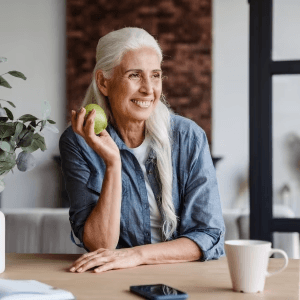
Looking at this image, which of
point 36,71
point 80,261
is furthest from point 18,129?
point 36,71

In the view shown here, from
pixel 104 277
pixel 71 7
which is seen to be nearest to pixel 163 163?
pixel 104 277

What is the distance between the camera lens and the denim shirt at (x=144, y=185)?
157cm

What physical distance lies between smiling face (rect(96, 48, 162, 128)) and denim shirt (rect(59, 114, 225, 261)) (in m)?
0.11

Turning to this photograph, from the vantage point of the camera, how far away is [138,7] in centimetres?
583

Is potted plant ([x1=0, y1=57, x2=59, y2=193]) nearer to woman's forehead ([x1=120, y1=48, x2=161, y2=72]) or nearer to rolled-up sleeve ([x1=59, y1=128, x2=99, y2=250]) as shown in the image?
rolled-up sleeve ([x1=59, y1=128, x2=99, y2=250])

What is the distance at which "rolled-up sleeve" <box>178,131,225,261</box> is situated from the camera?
149cm

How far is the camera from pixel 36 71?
5895mm

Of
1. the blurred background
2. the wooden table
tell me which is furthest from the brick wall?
the wooden table

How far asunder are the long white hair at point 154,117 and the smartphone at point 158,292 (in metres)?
0.64

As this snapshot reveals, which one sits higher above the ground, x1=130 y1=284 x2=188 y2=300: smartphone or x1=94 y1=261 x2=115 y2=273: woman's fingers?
x1=130 y1=284 x2=188 y2=300: smartphone

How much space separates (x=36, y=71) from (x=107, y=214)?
4650 millimetres

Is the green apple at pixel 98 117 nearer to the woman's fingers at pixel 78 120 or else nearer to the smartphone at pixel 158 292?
the woman's fingers at pixel 78 120

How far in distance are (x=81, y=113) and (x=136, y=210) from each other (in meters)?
0.39

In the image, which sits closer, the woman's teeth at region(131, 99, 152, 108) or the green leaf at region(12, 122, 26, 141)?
the green leaf at region(12, 122, 26, 141)
